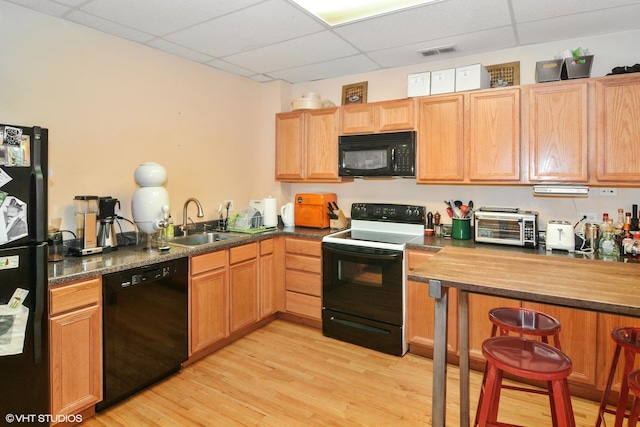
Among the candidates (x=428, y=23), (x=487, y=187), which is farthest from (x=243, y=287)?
(x=428, y=23)

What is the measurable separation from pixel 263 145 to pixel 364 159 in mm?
1340

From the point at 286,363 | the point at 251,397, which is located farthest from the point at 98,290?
the point at 286,363

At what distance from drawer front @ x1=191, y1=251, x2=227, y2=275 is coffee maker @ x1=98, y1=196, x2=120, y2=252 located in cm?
58

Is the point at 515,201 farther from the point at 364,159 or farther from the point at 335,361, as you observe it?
the point at 335,361

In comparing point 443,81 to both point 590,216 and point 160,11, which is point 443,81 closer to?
point 590,216

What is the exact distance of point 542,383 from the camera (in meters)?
2.55

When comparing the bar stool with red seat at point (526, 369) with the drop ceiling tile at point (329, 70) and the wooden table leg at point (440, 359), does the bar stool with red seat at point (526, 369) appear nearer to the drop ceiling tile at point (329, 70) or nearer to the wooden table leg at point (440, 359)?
the wooden table leg at point (440, 359)

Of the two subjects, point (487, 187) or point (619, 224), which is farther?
point (487, 187)

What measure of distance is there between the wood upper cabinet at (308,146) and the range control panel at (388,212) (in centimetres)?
39

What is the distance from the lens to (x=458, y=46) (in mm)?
3037

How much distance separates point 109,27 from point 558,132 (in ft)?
11.0

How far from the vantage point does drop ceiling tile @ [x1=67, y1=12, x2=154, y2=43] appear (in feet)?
8.21

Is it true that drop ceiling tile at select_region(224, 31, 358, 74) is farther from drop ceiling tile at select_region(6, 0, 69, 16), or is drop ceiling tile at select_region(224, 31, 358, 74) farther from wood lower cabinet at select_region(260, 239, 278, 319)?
wood lower cabinet at select_region(260, 239, 278, 319)

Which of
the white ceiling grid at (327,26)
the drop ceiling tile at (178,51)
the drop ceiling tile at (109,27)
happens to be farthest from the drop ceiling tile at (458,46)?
the drop ceiling tile at (109,27)
